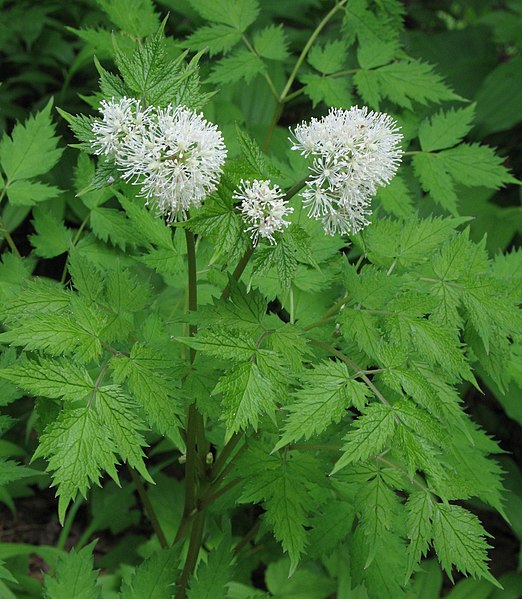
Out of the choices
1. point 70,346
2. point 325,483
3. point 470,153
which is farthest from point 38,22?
point 325,483

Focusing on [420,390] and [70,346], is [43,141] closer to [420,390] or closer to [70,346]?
[70,346]

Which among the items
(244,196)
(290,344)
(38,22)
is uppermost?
(244,196)

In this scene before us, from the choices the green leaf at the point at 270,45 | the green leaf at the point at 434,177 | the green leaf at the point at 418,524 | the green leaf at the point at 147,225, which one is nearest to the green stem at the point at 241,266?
the green leaf at the point at 147,225

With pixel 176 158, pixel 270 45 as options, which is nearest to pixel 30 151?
pixel 270 45

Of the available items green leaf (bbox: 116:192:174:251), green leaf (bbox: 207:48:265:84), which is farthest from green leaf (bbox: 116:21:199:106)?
green leaf (bbox: 207:48:265:84)

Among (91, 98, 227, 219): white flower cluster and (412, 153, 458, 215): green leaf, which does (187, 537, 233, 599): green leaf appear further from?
(412, 153, 458, 215): green leaf

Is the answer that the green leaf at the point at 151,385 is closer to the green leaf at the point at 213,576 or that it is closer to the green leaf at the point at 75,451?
the green leaf at the point at 75,451

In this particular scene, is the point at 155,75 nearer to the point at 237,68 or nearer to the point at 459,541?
the point at 237,68
